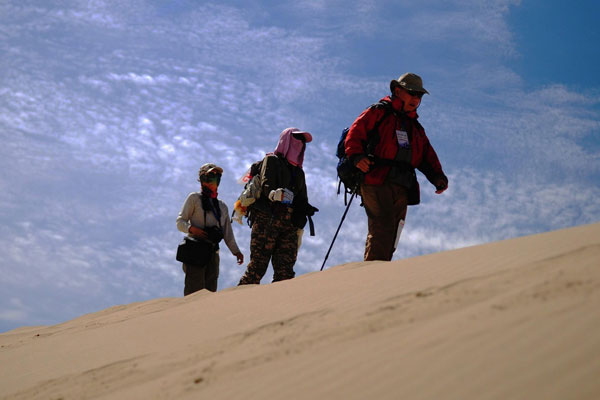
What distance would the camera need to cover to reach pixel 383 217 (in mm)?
5848

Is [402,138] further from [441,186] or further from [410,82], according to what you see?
[441,186]

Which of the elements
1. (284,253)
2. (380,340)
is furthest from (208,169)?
(380,340)

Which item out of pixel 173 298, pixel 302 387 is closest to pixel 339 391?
pixel 302 387

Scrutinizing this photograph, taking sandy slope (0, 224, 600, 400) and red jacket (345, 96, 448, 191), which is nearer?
sandy slope (0, 224, 600, 400)

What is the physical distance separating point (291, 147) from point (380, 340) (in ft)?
16.2

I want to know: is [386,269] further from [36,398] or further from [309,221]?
[309,221]

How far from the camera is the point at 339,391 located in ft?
7.83

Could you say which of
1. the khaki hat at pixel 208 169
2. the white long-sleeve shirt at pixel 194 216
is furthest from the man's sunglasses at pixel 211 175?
the white long-sleeve shirt at pixel 194 216

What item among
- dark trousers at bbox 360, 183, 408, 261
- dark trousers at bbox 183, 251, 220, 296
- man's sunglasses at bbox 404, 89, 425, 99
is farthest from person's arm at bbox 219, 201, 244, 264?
man's sunglasses at bbox 404, 89, 425, 99

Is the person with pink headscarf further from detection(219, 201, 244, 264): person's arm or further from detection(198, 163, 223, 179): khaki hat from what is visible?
detection(198, 163, 223, 179): khaki hat

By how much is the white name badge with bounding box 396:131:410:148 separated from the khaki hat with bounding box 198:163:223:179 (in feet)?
8.66

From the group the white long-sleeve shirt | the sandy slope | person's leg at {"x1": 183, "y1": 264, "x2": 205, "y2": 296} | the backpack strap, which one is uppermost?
the white long-sleeve shirt

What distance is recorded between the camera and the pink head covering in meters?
7.48

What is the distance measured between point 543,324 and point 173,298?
157 inches
